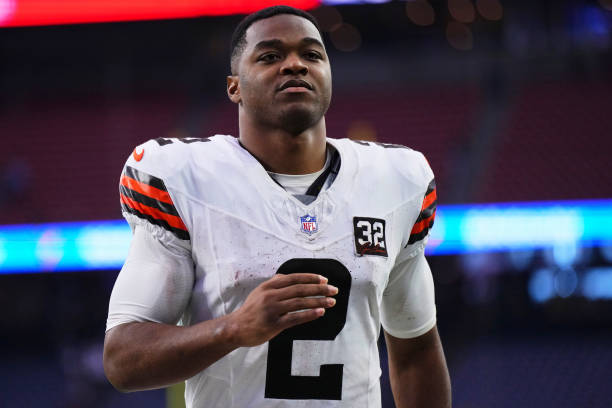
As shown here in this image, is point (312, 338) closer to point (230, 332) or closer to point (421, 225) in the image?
point (230, 332)

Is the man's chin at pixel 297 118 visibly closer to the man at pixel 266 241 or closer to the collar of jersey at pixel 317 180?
the man at pixel 266 241

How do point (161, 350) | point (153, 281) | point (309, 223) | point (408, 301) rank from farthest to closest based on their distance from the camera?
1. point (408, 301)
2. point (309, 223)
3. point (153, 281)
4. point (161, 350)

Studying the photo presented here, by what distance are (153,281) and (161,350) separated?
0.18 meters

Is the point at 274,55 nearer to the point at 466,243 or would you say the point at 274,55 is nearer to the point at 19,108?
the point at 466,243

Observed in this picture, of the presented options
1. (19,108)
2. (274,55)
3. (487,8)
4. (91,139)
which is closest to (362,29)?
(487,8)

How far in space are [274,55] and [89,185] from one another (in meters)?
8.72

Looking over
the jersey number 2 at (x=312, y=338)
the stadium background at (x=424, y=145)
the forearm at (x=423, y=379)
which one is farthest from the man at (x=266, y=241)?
the stadium background at (x=424, y=145)

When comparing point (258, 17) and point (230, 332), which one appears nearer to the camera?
point (230, 332)

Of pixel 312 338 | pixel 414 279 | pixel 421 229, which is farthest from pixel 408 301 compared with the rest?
pixel 312 338

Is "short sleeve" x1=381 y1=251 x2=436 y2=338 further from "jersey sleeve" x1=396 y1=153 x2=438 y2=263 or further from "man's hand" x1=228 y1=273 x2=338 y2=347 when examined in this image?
"man's hand" x1=228 y1=273 x2=338 y2=347

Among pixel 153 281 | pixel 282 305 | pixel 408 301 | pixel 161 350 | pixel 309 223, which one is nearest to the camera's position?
pixel 282 305

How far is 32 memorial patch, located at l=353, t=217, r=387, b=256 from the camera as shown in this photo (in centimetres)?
191

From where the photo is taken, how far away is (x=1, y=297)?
31.4 ft

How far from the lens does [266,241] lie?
1.85m
